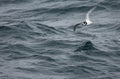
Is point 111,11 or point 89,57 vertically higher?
point 111,11

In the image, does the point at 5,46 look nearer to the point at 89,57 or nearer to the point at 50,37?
the point at 50,37

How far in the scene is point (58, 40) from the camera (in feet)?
71.5

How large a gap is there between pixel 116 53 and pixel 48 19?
7862 mm

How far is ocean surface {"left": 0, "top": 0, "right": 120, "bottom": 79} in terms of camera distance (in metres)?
17.6

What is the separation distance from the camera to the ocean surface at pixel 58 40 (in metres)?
17.6

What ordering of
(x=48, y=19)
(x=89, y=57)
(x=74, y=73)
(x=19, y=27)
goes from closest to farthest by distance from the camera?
(x=74, y=73) < (x=89, y=57) < (x=19, y=27) < (x=48, y=19)

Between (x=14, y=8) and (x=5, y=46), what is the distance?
8.69 metres

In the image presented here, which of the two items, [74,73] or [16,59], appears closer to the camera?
[74,73]

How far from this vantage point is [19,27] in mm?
24266

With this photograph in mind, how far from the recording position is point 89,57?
1905cm

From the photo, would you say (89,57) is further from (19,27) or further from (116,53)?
Answer: (19,27)

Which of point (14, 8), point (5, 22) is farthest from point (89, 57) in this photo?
A: point (14, 8)

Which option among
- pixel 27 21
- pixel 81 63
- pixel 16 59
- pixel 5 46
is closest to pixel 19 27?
pixel 27 21

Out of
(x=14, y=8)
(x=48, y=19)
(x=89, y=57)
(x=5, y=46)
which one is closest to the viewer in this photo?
(x=89, y=57)
